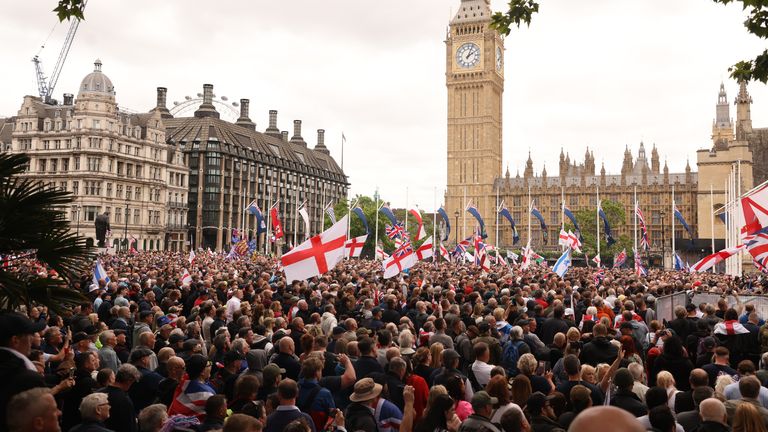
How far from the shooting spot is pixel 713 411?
5219 mm

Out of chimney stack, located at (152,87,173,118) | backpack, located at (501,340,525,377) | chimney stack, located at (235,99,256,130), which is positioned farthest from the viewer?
chimney stack, located at (235,99,256,130)

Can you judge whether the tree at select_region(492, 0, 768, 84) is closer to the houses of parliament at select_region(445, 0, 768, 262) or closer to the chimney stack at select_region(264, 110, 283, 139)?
the houses of parliament at select_region(445, 0, 768, 262)

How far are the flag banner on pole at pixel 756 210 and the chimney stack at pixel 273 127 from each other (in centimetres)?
10263

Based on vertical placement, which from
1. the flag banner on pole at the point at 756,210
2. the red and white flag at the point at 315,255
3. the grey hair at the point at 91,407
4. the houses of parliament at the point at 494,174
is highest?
the houses of parliament at the point at 494,174

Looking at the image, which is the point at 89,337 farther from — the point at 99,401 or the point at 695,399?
the point at 695,399

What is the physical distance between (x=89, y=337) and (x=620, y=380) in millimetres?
6592

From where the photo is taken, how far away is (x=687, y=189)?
332 feet

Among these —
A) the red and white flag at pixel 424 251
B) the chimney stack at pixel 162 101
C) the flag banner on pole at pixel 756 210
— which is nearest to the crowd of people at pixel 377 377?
the flag banner on pole at pixel 756 210

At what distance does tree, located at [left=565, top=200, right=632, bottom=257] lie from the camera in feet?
281

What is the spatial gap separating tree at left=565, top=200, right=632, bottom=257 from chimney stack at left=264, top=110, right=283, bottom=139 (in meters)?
52.9

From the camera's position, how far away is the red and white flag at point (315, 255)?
13898mm

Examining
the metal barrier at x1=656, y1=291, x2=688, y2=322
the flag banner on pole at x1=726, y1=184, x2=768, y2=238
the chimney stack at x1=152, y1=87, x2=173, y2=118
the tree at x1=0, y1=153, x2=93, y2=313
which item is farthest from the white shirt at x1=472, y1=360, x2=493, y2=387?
the chimney stack at x1=152, y1=87, x2=173, y2=118

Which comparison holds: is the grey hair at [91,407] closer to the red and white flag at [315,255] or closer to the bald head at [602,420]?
the bald head at [602,420]

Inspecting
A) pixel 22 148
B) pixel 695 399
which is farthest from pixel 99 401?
pixel 22 148
